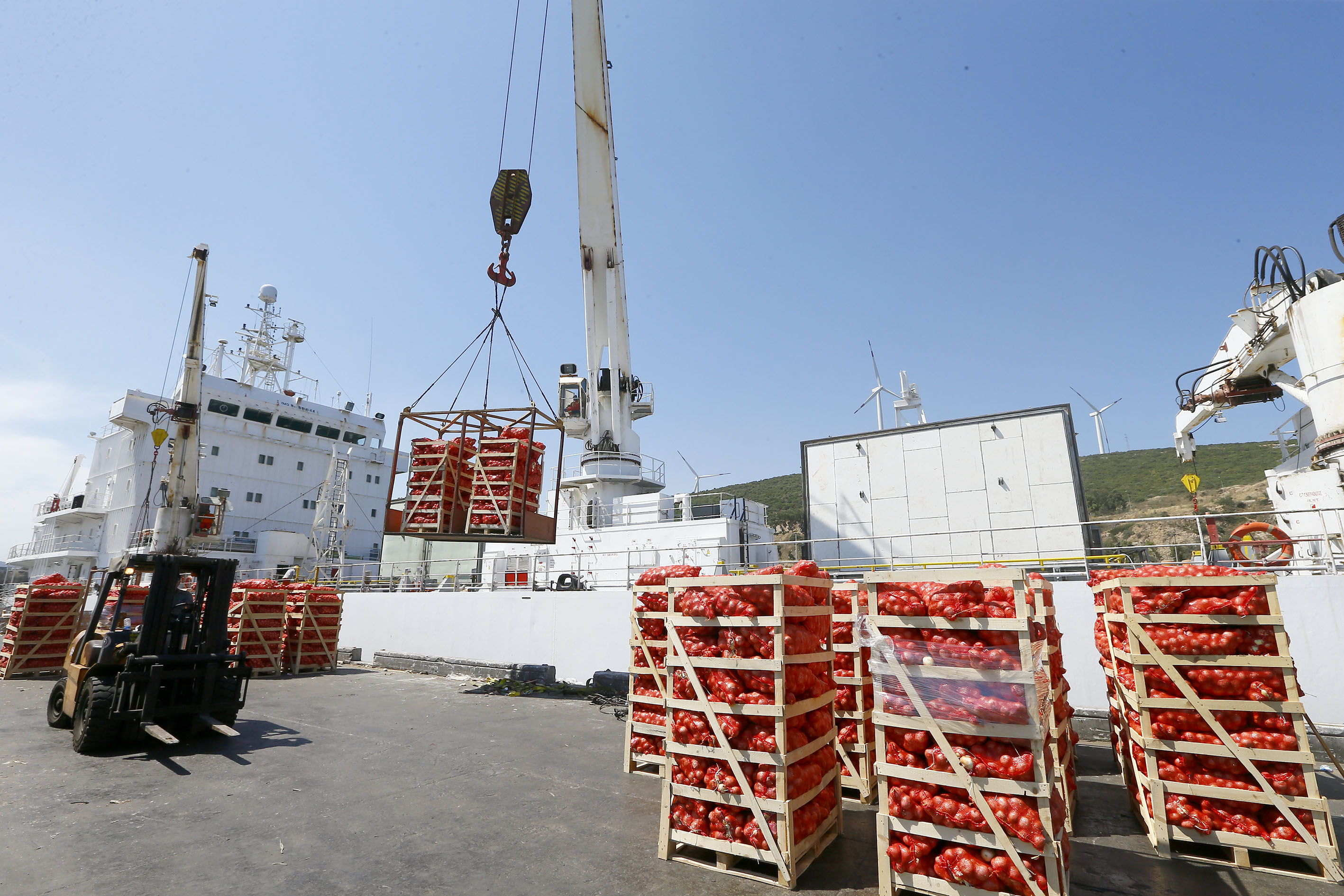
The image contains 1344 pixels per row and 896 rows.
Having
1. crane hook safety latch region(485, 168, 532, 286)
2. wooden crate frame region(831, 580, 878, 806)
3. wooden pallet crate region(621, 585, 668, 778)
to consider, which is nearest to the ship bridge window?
crane hook safety latch region(485, 168, 532, 286)

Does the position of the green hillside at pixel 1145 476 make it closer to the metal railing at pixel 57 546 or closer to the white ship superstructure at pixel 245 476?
the white ship superstructure at pixel 245 476

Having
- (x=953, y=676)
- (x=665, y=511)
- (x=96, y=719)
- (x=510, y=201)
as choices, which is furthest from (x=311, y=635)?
(x=953, y=676)

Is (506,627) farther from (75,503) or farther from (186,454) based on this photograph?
(75,503)

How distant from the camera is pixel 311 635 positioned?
19.6 meters

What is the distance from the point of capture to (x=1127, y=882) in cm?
520

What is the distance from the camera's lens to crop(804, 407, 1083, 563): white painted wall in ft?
54.9

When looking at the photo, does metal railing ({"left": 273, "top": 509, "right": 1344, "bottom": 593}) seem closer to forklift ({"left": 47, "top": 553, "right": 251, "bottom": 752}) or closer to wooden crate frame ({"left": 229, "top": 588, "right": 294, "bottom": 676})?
wooden crate frame ({"left": 229, "top": 588, "right": 294, "bottom": 676})

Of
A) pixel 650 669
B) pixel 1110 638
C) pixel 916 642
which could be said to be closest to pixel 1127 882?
pixel 1110 638

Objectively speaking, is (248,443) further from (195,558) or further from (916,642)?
(916,642)

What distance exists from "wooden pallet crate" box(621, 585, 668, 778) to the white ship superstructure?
33.2 m

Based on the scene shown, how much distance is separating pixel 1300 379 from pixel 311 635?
2901cm

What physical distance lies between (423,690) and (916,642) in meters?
14.4

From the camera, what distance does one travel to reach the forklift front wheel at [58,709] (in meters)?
10.6

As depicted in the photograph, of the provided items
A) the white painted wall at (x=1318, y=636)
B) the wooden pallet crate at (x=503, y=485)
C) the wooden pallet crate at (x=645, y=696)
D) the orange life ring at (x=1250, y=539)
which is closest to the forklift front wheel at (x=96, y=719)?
the wooden pallet crate at (x=503, y=485)
